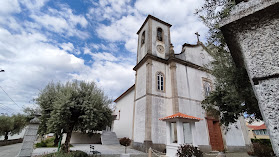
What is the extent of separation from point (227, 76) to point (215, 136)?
10.6 m

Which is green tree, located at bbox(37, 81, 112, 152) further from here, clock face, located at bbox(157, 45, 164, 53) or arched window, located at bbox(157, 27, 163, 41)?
arched window, located at bbox(157, 27, 163, 41)

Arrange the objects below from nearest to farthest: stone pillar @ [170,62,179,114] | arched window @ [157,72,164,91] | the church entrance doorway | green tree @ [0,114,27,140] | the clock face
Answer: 1. stone pillar @ [170,62,179,114]
2. the church entrance doorway
3. arched window @ [157,72,164,91]
4. the clock face
5. green tree @ [0,114,27,140]

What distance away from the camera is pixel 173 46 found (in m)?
15.0

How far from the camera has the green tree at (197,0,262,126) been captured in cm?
293

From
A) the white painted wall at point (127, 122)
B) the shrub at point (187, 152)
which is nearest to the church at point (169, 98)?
the white painted wall at point (127, 122)

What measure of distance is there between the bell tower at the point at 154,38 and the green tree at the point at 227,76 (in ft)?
27.6

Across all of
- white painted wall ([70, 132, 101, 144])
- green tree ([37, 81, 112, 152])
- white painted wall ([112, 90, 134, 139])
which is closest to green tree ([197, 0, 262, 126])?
green tree ([37, 81, 112, 152])

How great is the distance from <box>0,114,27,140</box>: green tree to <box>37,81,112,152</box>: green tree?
564 inches

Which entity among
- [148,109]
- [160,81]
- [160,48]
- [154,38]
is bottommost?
[148,109]

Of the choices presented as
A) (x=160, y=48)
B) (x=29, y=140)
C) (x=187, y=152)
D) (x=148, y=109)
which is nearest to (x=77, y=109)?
(x=29, y=140)

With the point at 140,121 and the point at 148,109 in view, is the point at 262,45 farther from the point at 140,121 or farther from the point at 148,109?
the point at 140,121

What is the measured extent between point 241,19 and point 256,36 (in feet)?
0.69

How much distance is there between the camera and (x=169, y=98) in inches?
513

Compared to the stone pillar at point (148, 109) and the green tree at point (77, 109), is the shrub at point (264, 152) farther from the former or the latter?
the green tree at point (77, 109)
